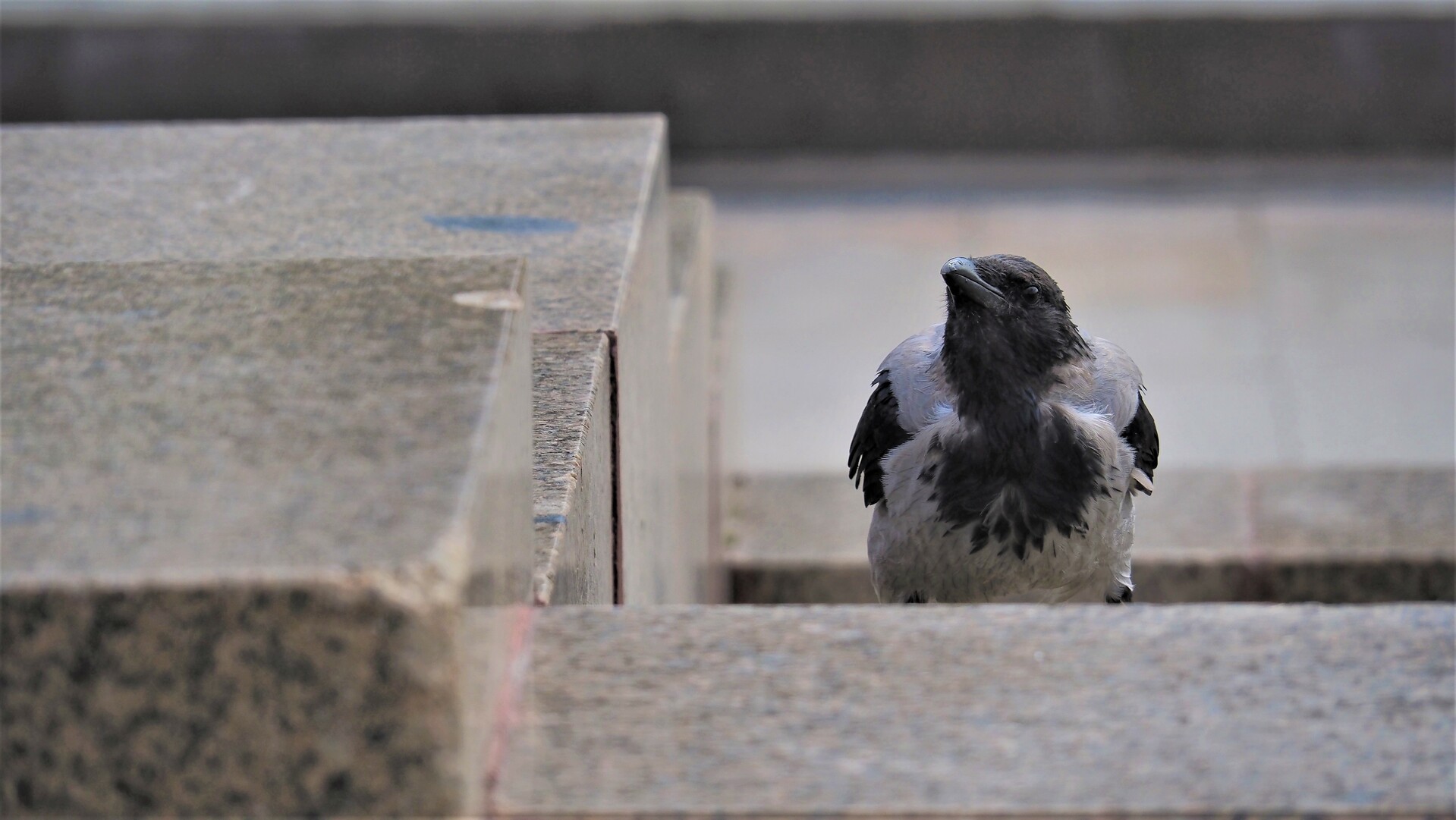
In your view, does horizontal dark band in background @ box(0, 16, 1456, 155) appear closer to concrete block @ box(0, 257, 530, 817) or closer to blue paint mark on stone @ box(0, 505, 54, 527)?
concrete block @ box(0, 257, 530, 817)

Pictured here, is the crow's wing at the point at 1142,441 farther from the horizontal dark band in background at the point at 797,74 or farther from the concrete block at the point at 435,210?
the horizontal dark band in background at the point at 797,74

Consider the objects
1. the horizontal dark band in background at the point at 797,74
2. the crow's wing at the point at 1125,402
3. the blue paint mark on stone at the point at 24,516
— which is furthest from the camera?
the horizontal dark band in background at the point at 797,74

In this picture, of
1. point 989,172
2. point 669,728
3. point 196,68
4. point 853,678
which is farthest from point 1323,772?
point 196,68

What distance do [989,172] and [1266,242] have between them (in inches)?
Result: 71.9

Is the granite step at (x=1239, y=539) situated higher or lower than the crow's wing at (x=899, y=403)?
lower

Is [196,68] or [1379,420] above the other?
[196,68]

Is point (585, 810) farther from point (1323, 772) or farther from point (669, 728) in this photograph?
point (1323, 772)

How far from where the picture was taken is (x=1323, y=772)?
1837 millimetres

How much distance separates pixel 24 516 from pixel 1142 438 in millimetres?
1963

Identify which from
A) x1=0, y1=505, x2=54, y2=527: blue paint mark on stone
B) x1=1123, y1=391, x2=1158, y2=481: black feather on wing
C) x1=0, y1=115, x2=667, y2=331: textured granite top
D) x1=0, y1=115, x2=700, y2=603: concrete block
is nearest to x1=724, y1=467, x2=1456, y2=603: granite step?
x1=0, y1=115, x2=700, y2=603: concrete block

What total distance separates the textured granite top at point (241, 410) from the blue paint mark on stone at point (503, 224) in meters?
1.41

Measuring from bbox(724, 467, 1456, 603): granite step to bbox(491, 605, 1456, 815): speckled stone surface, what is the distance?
2972 mm

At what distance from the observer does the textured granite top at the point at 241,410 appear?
1.72 metres

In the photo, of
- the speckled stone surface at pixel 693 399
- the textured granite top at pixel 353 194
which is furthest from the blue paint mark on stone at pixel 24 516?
the speckled stone surface at pixel 693 399
